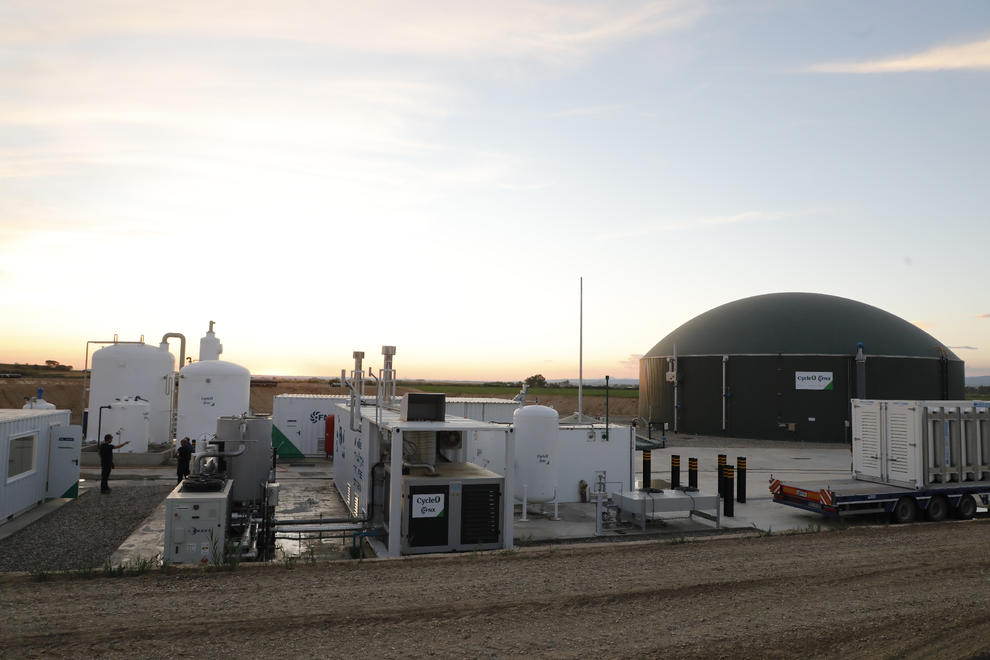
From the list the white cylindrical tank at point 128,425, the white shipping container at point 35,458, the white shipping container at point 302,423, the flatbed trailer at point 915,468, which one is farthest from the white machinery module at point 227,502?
the flatbed trailer at point 915,468

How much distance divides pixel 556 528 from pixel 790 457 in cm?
2380

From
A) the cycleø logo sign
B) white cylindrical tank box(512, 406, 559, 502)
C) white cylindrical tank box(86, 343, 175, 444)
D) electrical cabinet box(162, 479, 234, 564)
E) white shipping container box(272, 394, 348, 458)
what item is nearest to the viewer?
electrical cabinet box(162, 479, 234, 564)

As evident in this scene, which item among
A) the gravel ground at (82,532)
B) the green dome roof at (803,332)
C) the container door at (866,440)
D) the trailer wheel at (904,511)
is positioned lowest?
Answer: the gravel ground at (82,532)

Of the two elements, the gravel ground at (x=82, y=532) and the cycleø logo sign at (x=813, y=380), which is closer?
the gravel ground at (x=82, y=532)

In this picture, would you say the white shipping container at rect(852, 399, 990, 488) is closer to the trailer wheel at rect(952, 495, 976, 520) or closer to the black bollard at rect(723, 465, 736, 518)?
the trailer wheel at rect(952, 495, 976, 520)

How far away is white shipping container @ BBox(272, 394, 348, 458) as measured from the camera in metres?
30.5

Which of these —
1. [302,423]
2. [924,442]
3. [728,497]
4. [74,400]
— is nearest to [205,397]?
[302,423]

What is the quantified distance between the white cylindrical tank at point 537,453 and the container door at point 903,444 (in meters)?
9.91

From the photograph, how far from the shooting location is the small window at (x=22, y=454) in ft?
58.7

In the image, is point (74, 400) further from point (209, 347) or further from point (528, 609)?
point (528, 609)

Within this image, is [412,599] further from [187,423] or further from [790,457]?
[790,457]

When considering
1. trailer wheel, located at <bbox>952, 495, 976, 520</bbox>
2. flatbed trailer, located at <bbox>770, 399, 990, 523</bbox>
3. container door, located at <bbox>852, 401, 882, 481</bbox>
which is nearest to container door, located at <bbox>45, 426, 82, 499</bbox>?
flatbed trailer, located at <bbox>770, 399, 990, 523</bbox>

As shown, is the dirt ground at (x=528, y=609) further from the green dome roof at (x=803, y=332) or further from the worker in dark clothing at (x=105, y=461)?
the green dome roof at (x=803, y=332)

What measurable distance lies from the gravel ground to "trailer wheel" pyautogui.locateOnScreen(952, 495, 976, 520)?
21.7 m
